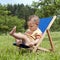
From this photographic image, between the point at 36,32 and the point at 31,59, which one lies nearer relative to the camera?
the point at 31,59

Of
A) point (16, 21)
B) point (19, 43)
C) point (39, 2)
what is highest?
point (19, 43)

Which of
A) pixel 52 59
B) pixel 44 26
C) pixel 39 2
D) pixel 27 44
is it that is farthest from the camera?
pixel 39 2

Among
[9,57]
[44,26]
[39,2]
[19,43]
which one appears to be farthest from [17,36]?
[39,2]

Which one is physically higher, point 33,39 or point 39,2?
point 33,39

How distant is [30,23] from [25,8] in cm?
4843

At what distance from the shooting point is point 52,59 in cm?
420

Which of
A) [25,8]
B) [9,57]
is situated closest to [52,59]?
[9,57]

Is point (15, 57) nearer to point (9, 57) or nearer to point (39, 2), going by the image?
point (9, 57)

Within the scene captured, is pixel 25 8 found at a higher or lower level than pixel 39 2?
lower

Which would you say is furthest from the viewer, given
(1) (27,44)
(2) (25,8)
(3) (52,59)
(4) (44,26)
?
(2) (25,8)

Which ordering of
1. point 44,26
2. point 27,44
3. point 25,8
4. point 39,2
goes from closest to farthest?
point 27,44 → point 44,26 → point 39,2 → point 25,8

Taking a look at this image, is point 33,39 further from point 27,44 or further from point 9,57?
point 9,57

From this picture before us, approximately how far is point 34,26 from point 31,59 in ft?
6.45

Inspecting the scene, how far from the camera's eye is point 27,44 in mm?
5773
